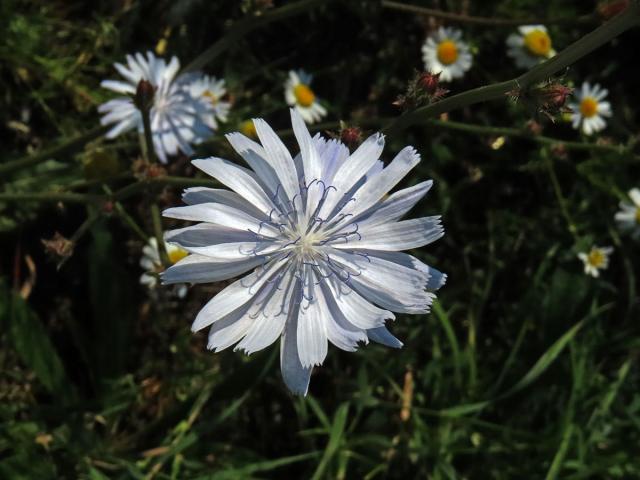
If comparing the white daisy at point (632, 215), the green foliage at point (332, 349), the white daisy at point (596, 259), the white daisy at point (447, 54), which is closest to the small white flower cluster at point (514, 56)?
the white daisy at point (447, 54)

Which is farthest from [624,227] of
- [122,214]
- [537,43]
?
[122,214]

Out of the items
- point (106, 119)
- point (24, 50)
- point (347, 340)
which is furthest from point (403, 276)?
point (24, 50)

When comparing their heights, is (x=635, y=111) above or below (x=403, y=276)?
above

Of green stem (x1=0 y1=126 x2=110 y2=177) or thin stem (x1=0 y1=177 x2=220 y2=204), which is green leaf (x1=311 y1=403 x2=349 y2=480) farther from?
green stem (x1=0 y1=126 x2=110 y2=177)

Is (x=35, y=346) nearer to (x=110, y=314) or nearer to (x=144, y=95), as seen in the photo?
(x=110, y=314)

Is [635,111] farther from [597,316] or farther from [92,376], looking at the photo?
[92,376]
